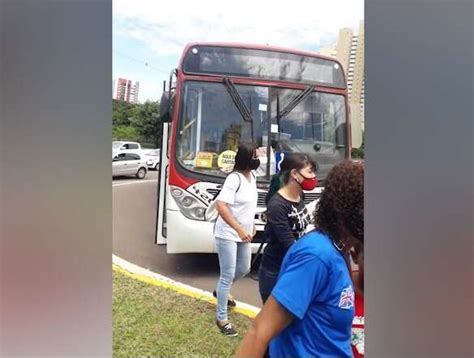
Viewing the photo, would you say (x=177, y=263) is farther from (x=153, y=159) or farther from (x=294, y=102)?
(x=294, y=102)

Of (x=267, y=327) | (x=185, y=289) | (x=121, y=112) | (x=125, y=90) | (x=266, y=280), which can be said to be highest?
(x=125, y=90)

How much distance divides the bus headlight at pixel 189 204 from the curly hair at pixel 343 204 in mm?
1859

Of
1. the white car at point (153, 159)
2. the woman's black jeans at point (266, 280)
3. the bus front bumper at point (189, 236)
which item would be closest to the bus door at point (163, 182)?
the white car at point (153, 159)

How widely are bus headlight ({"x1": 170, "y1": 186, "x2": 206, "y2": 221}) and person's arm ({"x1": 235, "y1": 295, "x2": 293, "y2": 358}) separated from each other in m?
1.96

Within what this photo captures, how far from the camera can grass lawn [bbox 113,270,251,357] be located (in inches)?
53.4

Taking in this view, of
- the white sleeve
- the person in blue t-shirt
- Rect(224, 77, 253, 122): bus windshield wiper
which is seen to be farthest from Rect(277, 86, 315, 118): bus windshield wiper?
the person in blue t-shirt

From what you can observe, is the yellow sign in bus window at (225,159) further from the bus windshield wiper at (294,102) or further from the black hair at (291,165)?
the black hair at (291,165)

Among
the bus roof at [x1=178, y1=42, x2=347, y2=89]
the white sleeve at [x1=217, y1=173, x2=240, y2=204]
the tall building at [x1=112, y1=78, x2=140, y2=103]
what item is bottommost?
the white sleeve at [x1=217, y1=173, x2=240, y2=204]

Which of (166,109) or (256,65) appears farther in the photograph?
(166,109)

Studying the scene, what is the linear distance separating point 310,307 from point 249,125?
2098 millimetres

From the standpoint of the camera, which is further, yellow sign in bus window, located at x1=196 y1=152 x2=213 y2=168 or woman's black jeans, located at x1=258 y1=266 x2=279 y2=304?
yellow sign in bus window, located at x1=196 y1=152 x2=213 y2=168

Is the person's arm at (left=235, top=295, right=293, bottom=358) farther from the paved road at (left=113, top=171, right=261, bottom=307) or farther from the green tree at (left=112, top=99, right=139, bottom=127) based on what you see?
the paved road at (left=113, top=171, right=261, bottom=307)

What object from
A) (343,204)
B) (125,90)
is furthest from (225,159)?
(343,204)

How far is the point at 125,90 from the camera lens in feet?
4.53
